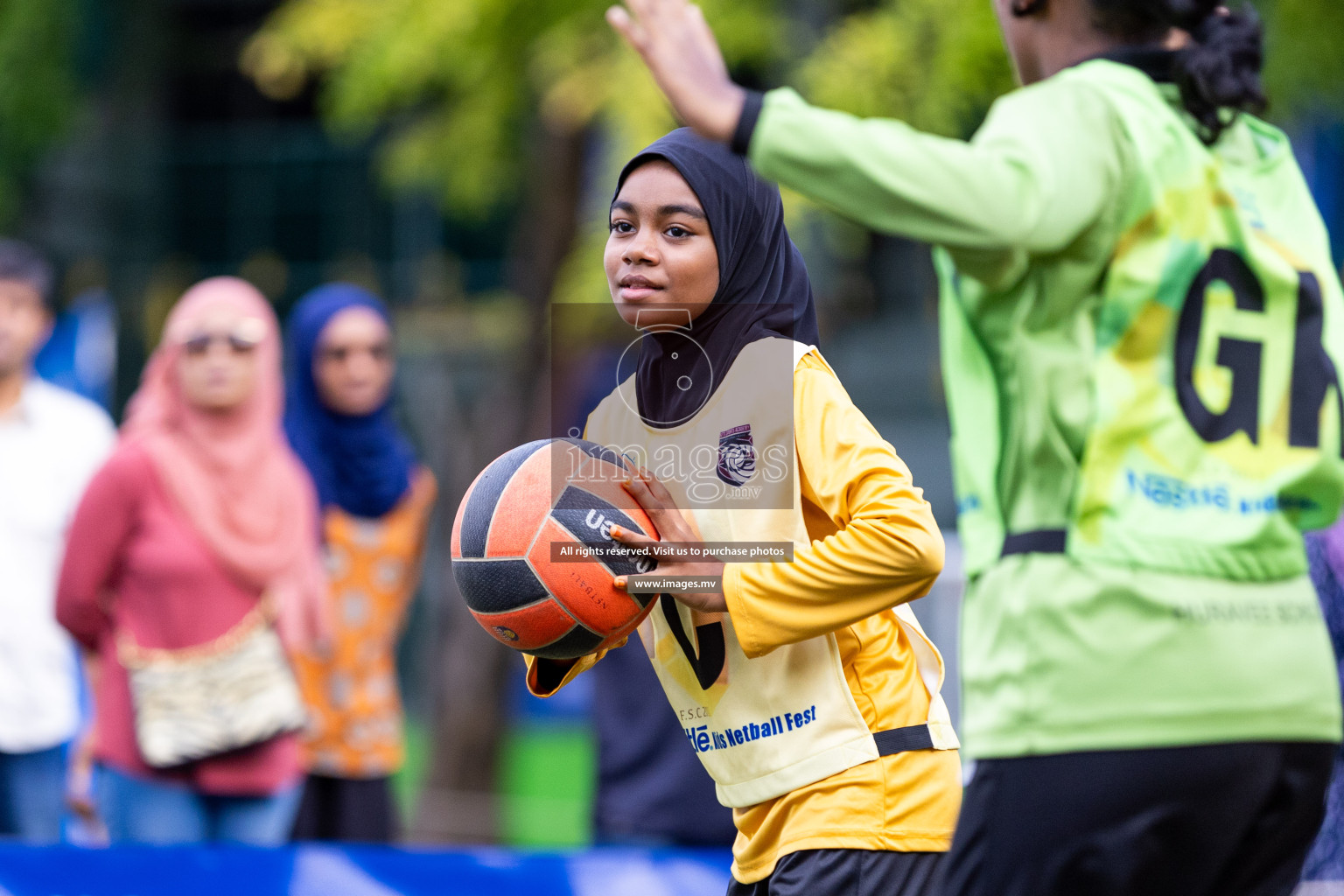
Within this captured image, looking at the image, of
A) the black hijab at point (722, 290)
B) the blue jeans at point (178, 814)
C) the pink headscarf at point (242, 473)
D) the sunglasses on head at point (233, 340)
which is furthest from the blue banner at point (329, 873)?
the black hijab at point (722, 290)

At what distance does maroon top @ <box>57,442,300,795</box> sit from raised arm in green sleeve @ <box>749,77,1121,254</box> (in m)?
4.00

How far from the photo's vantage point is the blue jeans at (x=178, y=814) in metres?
5.54

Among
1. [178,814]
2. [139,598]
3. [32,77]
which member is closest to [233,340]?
[139,598]

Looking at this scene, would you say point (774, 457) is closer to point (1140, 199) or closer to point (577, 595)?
point (577, 595)

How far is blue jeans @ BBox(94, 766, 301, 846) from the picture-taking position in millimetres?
5543

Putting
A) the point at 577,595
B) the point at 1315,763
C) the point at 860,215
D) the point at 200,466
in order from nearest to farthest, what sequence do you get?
the point at 860,215 < the point at 1315,763 < the point at 577,595 < the point at 200,466

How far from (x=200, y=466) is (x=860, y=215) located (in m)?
4.36

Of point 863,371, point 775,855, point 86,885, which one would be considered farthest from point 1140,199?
point 863,371

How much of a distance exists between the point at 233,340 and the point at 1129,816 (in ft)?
15.1

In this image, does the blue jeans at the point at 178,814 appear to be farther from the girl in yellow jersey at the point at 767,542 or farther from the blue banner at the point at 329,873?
the girl in yellow jersey at the point at 767,542

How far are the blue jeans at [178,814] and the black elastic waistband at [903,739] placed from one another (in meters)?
3.43

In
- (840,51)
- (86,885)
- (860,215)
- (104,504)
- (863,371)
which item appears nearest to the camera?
(860,215)

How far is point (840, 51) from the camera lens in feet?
22.7

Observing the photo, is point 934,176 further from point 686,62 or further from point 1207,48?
point 1207,48
